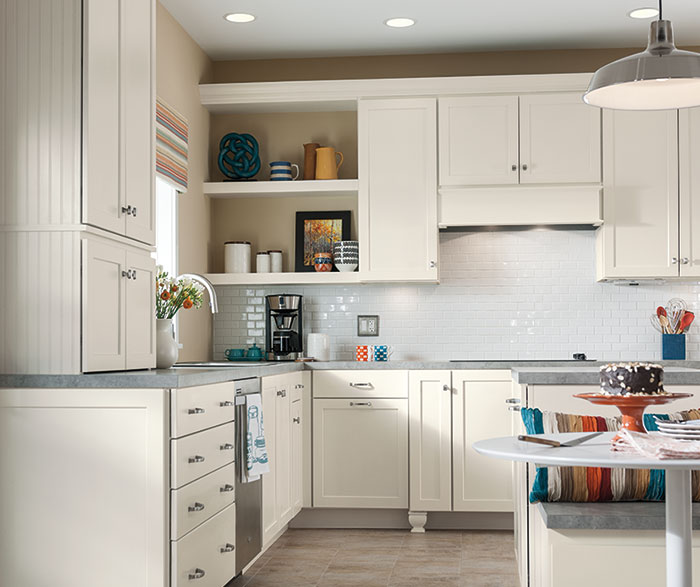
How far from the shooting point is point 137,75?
3400 mm

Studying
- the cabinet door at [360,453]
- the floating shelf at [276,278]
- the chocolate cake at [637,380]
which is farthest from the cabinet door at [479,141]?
the chocolate cake at [637,380]

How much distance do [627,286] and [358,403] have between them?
1838mm

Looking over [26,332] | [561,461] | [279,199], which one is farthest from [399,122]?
[561,461]

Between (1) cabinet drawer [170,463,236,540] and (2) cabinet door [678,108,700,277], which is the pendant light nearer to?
(1) cabinet drawer [170,463,236,540]

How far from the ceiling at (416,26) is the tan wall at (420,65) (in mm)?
66

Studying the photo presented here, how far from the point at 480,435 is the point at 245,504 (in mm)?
1663

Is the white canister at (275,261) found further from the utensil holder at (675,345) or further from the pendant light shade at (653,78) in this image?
the pendant light shade at (653,78)

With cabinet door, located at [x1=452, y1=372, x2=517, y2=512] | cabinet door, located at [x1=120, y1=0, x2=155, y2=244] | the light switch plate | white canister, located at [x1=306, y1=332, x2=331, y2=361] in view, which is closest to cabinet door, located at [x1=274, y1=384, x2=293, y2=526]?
white canister, located at [x1=306, y1=332, x2=331, y2=361]

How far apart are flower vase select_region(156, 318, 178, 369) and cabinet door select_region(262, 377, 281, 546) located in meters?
0.46

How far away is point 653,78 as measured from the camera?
A: 2.58 meters

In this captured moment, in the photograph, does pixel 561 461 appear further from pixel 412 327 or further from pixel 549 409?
pixel 412 327

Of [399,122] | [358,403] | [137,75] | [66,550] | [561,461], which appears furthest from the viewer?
[399,122]

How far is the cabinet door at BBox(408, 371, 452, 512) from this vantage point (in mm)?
4883

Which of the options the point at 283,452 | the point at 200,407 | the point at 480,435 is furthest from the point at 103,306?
the point at 480,435
